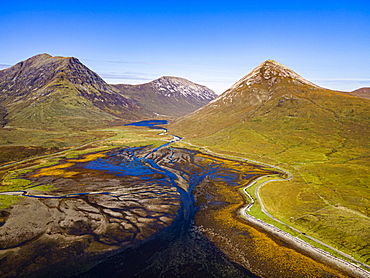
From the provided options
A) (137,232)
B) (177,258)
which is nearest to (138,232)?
(137,232)

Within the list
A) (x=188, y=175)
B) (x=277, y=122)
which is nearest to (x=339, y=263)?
(x=188, y=175)

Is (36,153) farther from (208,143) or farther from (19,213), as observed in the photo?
(208,143)

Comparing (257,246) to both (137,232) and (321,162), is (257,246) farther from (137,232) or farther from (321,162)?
(321,162)

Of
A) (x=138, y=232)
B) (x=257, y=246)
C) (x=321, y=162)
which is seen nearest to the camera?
(x=257, y=246)

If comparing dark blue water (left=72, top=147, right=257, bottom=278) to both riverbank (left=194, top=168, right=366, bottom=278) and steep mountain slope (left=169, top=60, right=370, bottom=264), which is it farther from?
steep mountain slope (left=169, top=60, right=370, bottom=264)

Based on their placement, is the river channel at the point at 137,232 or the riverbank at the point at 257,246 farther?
the river channel at the point at 137,232

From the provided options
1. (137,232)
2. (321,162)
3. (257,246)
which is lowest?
(137,232)

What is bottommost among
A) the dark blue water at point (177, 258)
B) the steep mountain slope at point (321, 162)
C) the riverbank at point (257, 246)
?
the dark blue water at point (177, 258)

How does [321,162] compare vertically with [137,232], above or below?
above

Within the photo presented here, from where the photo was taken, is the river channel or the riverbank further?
the river channel

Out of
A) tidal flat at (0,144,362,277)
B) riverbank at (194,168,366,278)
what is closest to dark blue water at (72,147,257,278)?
tidal flat at (0,144,362,277)

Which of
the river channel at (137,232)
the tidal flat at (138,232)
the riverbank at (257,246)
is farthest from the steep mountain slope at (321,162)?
the river channel at (137,232)

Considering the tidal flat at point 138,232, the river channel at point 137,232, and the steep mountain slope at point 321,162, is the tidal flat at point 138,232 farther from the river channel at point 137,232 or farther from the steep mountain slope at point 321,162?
the steep mountain slope at point 321,162
